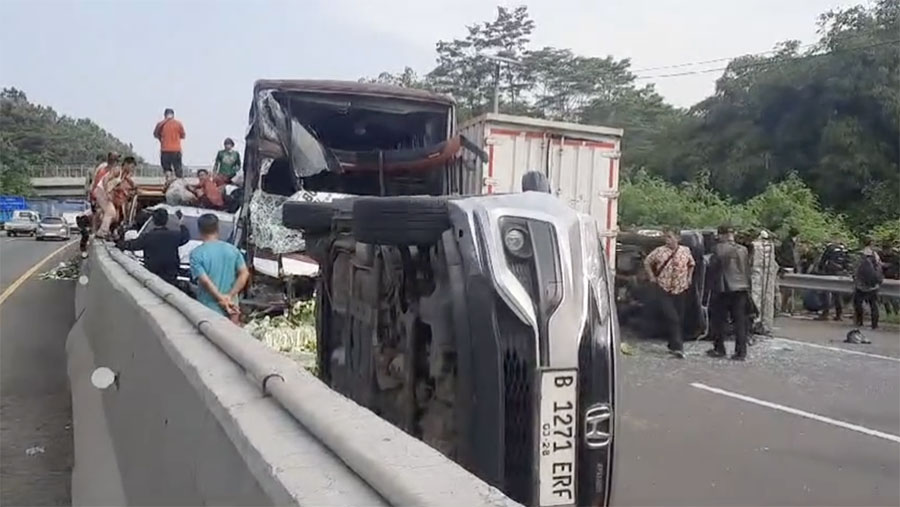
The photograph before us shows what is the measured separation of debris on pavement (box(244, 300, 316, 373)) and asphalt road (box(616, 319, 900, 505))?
3023 millimetres

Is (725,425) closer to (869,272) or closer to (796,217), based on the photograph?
(869,272)

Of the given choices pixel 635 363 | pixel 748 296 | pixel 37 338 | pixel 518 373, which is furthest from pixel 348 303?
pixel 37 338

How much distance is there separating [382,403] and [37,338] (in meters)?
10.5

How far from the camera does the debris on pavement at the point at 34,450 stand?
7898mm

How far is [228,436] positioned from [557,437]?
1.67m

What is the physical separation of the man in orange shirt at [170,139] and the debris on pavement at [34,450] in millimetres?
9723

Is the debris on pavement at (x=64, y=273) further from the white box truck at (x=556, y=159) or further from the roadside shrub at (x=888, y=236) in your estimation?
the roadside shrub at (x=888, y=236)

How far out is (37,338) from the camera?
1388cm

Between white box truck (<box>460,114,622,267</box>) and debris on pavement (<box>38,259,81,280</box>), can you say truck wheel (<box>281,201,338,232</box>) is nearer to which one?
white box truck (<box>460,114,622,267</box>)

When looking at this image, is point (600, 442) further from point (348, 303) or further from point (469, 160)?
point (469, 160)

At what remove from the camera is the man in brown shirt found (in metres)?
12.6

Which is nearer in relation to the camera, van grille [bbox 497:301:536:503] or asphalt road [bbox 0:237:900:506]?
van grille [bbox 497:301:536:503]

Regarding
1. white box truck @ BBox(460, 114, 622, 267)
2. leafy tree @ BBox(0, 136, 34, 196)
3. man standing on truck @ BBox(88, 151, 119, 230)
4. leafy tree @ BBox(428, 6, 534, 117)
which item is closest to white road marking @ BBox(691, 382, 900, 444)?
white box truck @ BBox(460, 114, 622, 267)

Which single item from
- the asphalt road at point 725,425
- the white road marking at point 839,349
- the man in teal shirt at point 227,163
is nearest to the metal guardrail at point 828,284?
the asphalt road at point 725,425
